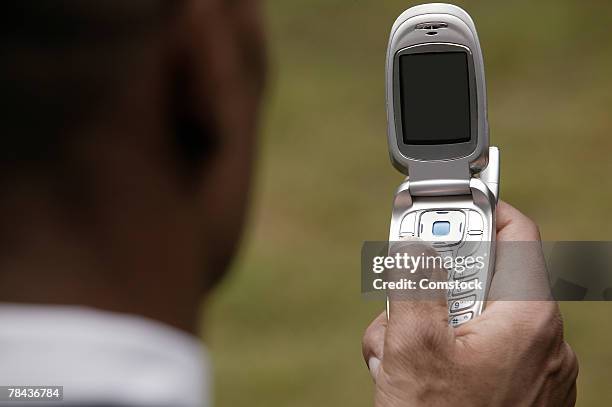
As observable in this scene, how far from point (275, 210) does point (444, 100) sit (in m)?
2.60

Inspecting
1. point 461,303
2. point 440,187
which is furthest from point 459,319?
point 440,187

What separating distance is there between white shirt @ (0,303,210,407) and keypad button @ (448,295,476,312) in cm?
56

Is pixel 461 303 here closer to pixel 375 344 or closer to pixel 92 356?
pixel 375 344

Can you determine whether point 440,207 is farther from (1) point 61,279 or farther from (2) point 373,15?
(2) point 373,15

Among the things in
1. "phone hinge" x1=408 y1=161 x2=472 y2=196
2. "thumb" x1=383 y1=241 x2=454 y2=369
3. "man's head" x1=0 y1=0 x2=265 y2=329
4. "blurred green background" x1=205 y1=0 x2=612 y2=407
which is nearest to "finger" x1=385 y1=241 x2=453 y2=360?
"thumb" x1=383 y1=241 x2=454 y2=369

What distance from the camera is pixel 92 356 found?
Answer: 15.0 inches

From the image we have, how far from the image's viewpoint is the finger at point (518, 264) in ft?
3.07

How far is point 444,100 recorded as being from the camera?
979mm

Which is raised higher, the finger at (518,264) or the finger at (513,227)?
the finger at (513,227)

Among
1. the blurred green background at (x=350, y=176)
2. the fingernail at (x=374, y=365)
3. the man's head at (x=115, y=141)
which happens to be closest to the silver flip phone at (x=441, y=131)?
the fingernail at (x=374, y=365)

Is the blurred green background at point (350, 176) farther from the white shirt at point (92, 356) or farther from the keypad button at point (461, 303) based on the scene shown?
the white shirt at point (92, 356)

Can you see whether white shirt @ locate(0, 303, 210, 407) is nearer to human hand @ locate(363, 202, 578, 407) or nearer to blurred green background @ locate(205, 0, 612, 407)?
human hand @ locate(363, 202, 578, 407)

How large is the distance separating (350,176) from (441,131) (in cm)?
268

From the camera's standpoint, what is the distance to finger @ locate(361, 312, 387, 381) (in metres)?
0.96
